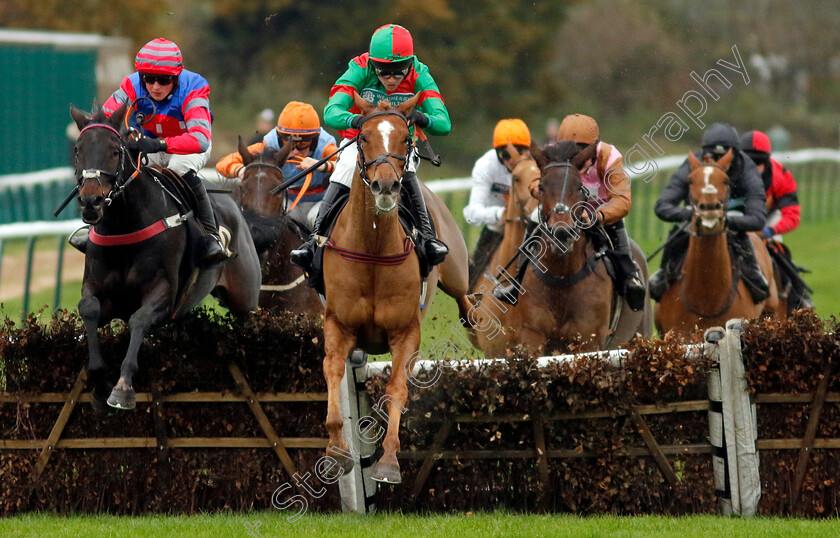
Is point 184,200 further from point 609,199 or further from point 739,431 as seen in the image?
point 739,431

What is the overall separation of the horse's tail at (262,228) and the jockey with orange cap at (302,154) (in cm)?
21

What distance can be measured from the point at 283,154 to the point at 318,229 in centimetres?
249

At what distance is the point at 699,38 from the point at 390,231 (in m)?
35.3

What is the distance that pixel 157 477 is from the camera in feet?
21.6

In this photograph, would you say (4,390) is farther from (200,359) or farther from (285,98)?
(285,98)

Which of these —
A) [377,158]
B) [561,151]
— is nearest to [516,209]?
[561,151]

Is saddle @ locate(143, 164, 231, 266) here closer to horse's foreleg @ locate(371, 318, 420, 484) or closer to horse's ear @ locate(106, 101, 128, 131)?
horse's ear @ locate(106, 101, 128, 131)

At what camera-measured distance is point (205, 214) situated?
7.42 meters

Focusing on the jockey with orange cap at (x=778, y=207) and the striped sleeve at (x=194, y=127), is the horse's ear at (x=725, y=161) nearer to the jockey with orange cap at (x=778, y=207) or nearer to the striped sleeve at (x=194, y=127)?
the jockey with orange cap at (x=778, y=207)

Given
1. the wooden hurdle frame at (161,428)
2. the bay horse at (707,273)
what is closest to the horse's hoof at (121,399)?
the wooden hurdle frame at (161,428)

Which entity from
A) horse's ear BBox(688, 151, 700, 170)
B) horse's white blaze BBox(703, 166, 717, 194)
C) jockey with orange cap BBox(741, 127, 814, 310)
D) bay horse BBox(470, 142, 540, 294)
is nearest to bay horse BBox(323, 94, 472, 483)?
bay horse BBox(470, 142, 540, 294)

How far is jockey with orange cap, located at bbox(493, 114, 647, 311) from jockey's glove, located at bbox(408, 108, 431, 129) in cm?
143

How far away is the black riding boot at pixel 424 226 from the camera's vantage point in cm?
645

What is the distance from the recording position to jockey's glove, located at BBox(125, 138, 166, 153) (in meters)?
6.57
